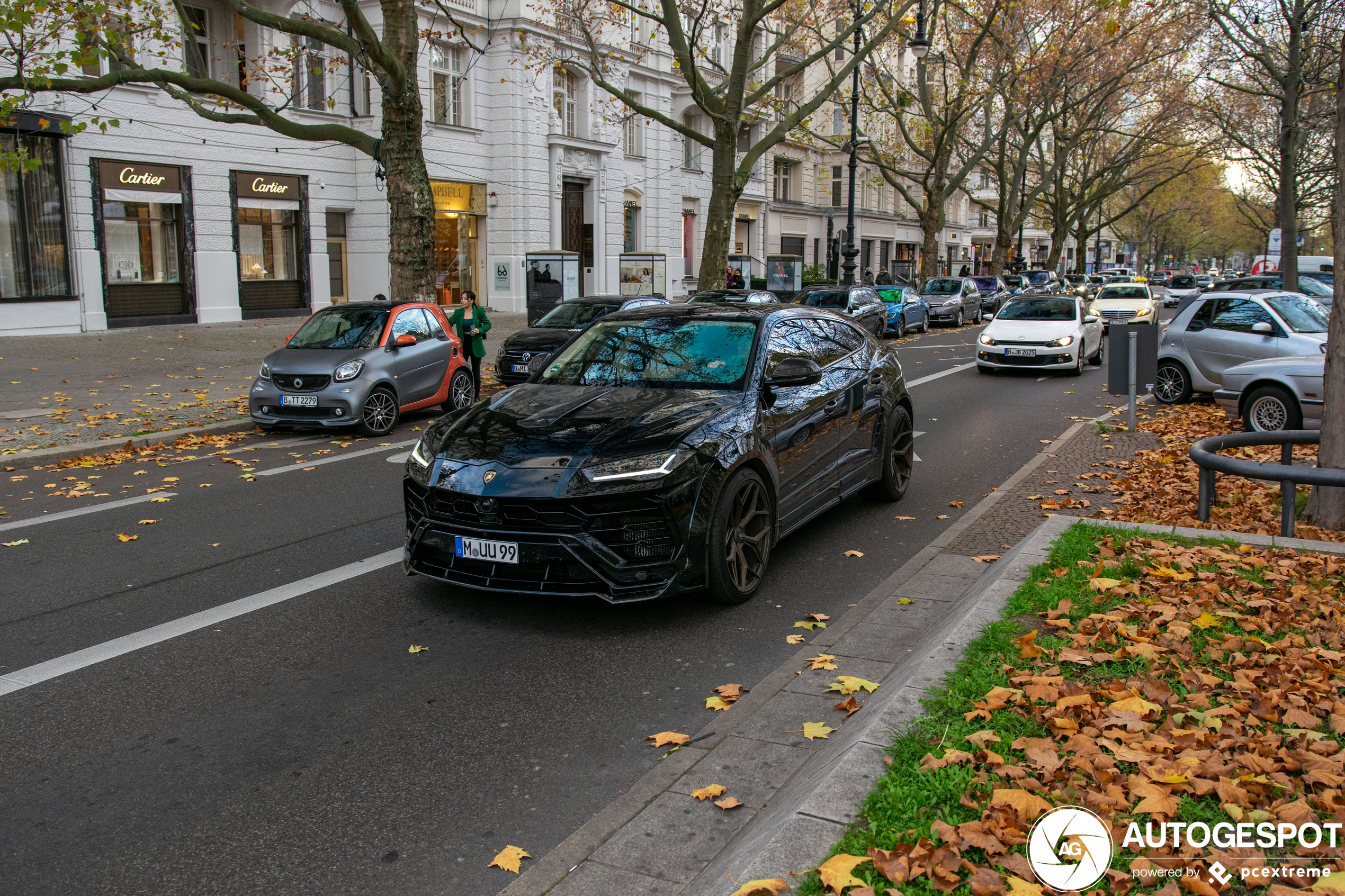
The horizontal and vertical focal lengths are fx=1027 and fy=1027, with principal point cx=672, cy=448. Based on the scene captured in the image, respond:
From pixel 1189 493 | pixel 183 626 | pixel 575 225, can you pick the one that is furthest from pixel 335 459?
pixel 575 225

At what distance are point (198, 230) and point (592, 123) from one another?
1563 centimetres

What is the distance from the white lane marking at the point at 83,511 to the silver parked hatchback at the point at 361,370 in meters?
3.20

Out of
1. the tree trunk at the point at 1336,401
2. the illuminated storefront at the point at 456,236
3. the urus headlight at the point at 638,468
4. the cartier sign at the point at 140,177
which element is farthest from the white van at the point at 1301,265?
the urus headlight at the point at 638,468

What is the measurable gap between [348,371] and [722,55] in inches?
1462

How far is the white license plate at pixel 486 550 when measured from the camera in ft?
17.3

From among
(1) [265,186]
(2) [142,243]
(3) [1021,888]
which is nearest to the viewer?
(3) [1021,888]

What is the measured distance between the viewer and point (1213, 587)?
16.9 feet

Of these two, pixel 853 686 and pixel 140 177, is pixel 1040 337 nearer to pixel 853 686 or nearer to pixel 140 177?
pixel 853 686

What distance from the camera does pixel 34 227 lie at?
2252 centimetres

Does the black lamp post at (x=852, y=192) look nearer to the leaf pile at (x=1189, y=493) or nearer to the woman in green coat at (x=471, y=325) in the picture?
the woman in green coat at (x=471, y=325)

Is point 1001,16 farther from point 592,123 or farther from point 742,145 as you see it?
point 742,145

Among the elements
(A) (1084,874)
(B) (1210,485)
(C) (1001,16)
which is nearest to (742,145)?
(C) (1001,16)

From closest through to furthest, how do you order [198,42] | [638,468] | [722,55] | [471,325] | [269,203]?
[638,468]
[471,325]
[198,42]
[269,203]
[722,55]

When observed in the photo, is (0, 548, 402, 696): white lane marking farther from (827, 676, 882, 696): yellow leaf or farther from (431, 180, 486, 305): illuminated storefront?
(431, 180, 486, 305): illuminated storefront
